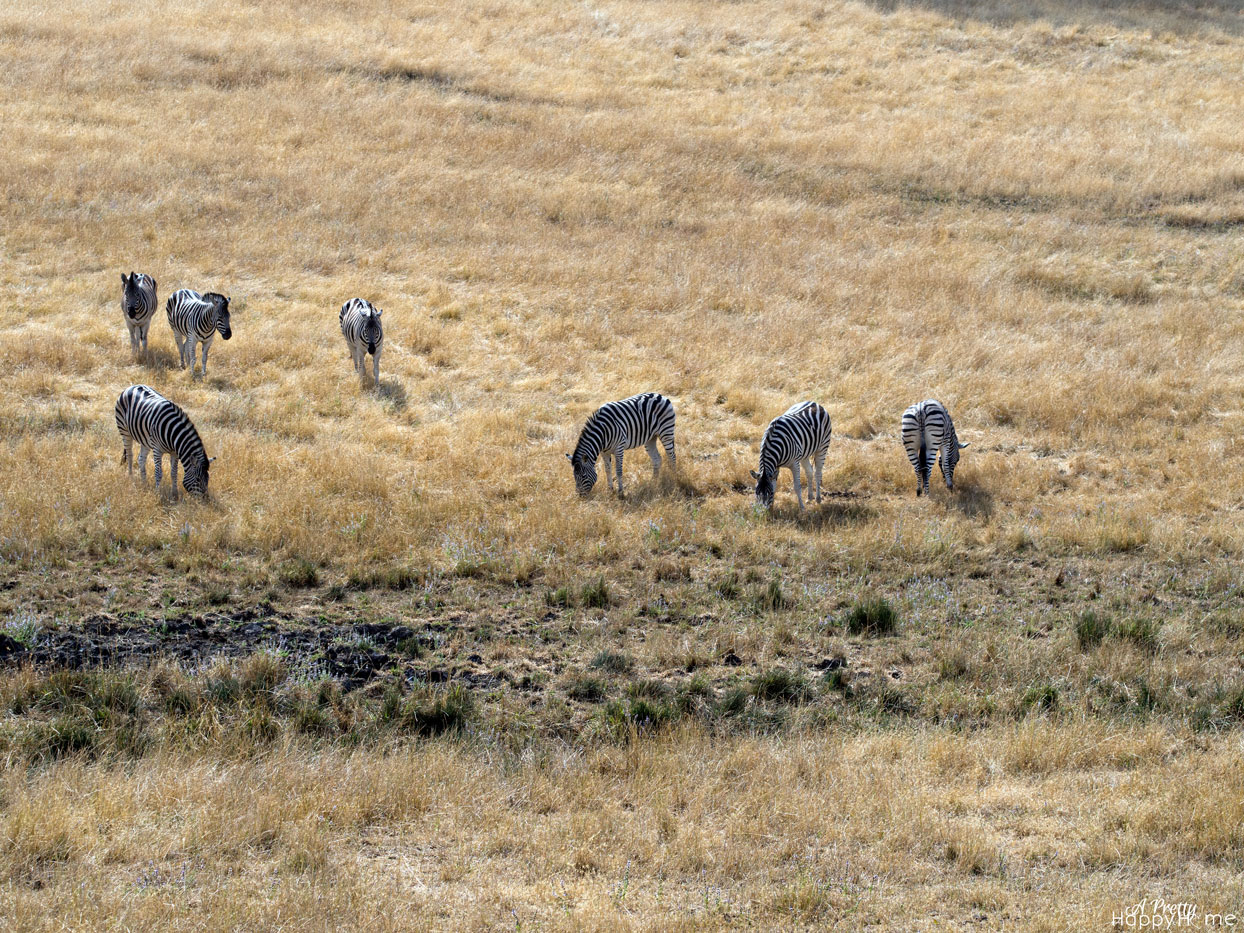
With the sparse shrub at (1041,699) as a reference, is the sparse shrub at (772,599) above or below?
above

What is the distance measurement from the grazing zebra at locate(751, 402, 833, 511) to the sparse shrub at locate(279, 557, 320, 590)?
18.5 feet

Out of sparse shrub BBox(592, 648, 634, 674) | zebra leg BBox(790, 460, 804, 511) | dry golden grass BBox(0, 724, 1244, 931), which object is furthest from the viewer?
zebra leg BBox(790, 460, 804, 511)

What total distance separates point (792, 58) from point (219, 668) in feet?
114

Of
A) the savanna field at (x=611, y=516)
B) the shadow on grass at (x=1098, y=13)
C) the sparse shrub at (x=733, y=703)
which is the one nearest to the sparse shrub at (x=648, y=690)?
the savanna field at (x=611, y=516)

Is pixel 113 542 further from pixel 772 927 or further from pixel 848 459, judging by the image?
pixel 848 459

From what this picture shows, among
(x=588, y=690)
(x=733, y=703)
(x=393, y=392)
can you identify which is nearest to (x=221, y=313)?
(x=393, y=392)

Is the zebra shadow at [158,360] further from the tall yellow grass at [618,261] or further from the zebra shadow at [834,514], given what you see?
the zebra shadow at [834,514]

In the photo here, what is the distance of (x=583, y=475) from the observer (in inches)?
558

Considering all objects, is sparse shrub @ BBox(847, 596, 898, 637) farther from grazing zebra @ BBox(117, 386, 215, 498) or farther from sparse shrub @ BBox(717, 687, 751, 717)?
grazing zebra @ BBox(117, 386, 215, 498)

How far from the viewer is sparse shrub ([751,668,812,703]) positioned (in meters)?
9.54

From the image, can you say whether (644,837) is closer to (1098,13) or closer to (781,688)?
(781,688)

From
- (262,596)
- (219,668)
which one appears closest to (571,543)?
(262,596)

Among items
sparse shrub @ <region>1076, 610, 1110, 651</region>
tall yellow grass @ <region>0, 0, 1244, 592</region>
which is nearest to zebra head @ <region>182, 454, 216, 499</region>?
tall yellow grass @ <region>0, 0, 1244, 592</region>

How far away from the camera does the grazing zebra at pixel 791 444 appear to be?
13.7 metres
